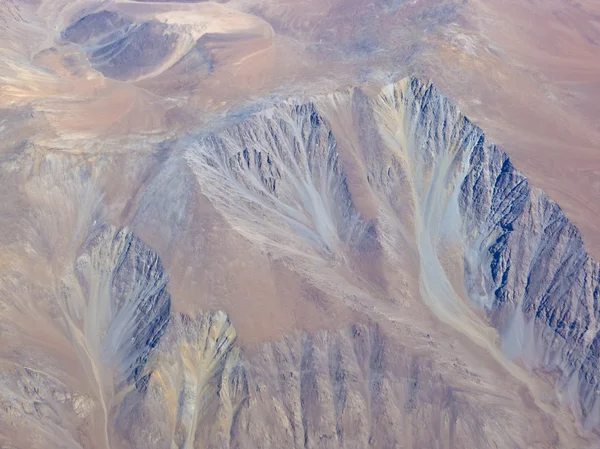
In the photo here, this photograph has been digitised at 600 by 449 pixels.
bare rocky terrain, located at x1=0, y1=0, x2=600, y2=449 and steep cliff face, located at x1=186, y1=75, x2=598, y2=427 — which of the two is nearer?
bare rocky terrain, located at x1=0, y1=0, x2=600, y2=449

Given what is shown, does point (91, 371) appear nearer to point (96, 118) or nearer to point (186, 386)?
point (186, 386)

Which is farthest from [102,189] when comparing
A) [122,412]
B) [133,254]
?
[122,412]

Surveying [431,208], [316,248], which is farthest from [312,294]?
[431,208]

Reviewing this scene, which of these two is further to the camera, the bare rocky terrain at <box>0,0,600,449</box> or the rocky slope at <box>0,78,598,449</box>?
the bare rocky terrain at <box>0,0,600,449</box>

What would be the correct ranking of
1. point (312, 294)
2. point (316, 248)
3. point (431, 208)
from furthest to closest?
point (431, 208) → point (316, 248) → point (312, 294)

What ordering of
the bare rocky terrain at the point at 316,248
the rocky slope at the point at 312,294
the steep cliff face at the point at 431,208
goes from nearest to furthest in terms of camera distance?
1. the rocky slope at the point at 312,294
2. the bare rocky terrain at the point at 316,248
3. the steep cliff face at the point at 431,208

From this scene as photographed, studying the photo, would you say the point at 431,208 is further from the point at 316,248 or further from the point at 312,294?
the point at 312,294

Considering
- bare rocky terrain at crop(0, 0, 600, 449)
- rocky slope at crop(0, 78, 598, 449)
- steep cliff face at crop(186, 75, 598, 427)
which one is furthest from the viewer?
steep cliff face at crop(186, 75, 598, 427)

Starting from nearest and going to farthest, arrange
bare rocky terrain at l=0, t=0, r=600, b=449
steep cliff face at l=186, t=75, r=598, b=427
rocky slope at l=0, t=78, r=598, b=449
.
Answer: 1. rocky slope at l=0, t=78, r=598, b=449
2. bare rocky terrain at l=0, t=0, r=600, b=449
3. steep cliff face at l=186, t=75, r=598, b=427

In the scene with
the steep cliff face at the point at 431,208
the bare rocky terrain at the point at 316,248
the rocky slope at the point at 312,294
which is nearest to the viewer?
the rocky slope at the point at 312,294
